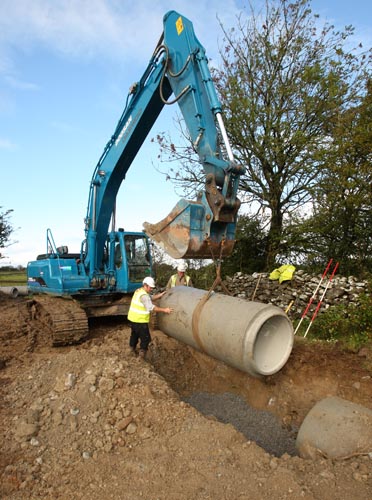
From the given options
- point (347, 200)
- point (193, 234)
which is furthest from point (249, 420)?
point (347, 200)

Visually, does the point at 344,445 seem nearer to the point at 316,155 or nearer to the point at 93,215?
the point at 93,215

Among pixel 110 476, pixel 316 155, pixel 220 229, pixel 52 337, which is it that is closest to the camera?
pixel 110 476

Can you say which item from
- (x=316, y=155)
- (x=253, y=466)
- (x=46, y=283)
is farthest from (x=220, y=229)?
(x=316, y=155)

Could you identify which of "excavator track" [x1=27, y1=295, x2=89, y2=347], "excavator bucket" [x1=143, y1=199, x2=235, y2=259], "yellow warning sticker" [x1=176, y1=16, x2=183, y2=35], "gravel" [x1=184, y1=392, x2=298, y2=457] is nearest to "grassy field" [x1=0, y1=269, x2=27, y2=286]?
"excavator track" [x1=27, y1=295, x2=89, y2=347]

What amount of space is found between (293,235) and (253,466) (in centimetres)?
950

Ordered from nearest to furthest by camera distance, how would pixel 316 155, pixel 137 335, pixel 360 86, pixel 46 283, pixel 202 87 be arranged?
1. pixel 202 87
2. pixel 137 335
3. pixel 46 283
4. pixel 316 155
5. pixel 360 86

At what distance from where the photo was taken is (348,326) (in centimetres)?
773

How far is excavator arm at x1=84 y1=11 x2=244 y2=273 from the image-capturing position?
16.1ft

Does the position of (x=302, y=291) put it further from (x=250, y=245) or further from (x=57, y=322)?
Result: (x=57, y=322)

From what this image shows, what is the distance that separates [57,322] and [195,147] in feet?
13.8

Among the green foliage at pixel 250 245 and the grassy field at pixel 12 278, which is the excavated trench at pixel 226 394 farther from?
the grassy field at pixel 12 278

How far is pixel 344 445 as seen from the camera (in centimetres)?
407

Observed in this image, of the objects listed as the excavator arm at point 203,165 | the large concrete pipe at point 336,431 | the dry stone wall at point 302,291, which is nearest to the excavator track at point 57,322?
the excavator arm at point 203,165

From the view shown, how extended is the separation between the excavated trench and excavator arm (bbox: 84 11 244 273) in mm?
2385
